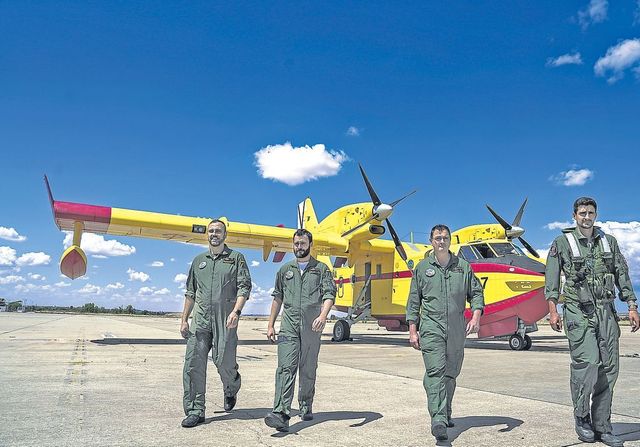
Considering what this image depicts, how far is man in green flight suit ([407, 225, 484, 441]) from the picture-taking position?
14.3ft

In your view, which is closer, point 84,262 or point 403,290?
point 84,262

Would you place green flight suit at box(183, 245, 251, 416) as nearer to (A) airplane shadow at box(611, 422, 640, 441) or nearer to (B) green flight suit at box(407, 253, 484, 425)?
(B) green flight suit at box(407, 253, 484, 425)

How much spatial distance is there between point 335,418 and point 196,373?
4.75 feet

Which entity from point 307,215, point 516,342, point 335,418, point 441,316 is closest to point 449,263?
point 441,316

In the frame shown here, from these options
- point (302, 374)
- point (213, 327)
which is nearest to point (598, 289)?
point (302, 374)

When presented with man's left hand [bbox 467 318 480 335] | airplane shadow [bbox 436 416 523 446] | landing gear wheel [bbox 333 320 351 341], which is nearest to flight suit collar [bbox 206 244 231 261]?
man's left hand [bbox 467 318 480 335]

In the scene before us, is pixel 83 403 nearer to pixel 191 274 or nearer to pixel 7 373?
pixel 191 274

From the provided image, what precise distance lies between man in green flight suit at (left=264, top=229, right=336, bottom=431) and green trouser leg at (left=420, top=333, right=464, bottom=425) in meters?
1.00

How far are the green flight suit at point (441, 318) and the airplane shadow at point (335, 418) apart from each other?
83 cm

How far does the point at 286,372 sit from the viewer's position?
476 centimetres

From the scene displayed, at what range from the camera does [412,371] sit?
903 cm

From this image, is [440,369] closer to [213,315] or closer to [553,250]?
[553,250]

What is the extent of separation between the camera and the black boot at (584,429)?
4254mm

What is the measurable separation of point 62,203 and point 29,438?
471 inches
